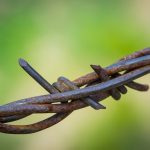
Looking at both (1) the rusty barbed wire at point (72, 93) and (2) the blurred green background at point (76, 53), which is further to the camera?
(2) the blurred green background at point (76, 53)

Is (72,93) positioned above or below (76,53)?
below

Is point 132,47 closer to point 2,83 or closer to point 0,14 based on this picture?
point 2,83

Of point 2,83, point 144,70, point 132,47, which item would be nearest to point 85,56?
point 132,47

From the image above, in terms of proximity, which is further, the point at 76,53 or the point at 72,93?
the point at 76,53

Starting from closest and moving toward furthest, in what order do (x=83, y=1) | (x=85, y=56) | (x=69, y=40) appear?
(x=85, y=56) < (x=69, y=40) < (x=83, y=1)

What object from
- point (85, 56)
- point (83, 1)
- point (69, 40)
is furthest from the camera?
point (83, 1)

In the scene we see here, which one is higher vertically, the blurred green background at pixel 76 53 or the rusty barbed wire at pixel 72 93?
the blurred green background at pixel 76 53
